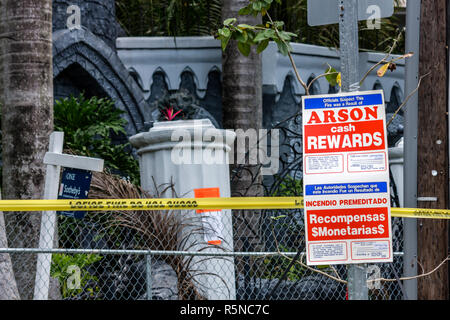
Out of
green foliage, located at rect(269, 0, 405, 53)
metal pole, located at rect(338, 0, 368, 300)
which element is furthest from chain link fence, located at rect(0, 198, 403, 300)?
green foliage, located at rect(269, 0, 405, 53)

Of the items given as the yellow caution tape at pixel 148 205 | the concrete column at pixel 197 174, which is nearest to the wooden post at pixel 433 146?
the yellow caution tape at pixel 148 205

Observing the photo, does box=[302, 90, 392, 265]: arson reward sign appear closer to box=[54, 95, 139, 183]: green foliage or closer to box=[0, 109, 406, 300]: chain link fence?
box=[0, 109, 406, 300]: chain link fence

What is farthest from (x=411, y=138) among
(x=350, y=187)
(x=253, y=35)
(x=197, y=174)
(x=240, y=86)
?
(x=240, y=86)

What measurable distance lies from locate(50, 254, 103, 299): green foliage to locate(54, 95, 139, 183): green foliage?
99.8 inches

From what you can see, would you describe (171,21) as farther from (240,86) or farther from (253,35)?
(253,35)

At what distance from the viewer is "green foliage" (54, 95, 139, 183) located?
10914mm

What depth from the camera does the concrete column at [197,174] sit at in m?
7.64

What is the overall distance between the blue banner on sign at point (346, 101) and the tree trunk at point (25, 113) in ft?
12.6

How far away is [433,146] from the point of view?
6105mm

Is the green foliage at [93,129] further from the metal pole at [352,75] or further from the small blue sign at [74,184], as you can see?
the metal pole at [352,75]

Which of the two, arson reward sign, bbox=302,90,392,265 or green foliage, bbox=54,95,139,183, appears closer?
arson reward sign, bbox=302,90,392,265

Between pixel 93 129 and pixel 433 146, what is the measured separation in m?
6.26

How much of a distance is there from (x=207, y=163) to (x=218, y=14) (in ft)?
22.3

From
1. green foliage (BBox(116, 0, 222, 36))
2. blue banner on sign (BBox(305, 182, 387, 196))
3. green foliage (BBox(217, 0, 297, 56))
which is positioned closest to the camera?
blue banner on sign (BBox(305, 182, 387, 196))
